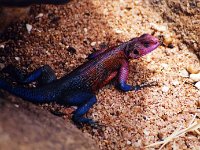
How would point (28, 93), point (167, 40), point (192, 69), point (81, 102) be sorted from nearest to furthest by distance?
point (28, 93) < point (81, 102) < point (192, 69) < point (167, 40)

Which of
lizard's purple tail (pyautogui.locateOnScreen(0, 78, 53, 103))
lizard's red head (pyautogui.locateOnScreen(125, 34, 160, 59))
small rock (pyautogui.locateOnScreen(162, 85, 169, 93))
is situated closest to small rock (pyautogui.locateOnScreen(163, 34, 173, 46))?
lizard's red head (pyautogui.locateOnScreen(125, 34, 160, 59))

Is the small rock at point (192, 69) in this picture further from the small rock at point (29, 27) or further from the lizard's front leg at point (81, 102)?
the small rock at point (29, 27)

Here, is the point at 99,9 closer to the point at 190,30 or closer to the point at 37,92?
the point at 190,30

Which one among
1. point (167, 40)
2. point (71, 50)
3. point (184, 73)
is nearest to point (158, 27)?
point (167, 40)

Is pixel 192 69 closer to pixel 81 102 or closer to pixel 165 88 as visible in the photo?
pixel 165 88

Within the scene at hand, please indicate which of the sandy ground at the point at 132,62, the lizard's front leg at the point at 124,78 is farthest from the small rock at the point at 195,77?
the lizard's front leg at the point at 124,78

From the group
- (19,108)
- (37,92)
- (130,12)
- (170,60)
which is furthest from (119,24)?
(19,108)

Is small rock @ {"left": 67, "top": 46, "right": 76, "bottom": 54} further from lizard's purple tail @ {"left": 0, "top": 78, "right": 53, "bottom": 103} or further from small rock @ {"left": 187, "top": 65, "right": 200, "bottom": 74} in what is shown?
small rock @ {"left": 187, "top": 65, "right": 200, "bottom": 74}
